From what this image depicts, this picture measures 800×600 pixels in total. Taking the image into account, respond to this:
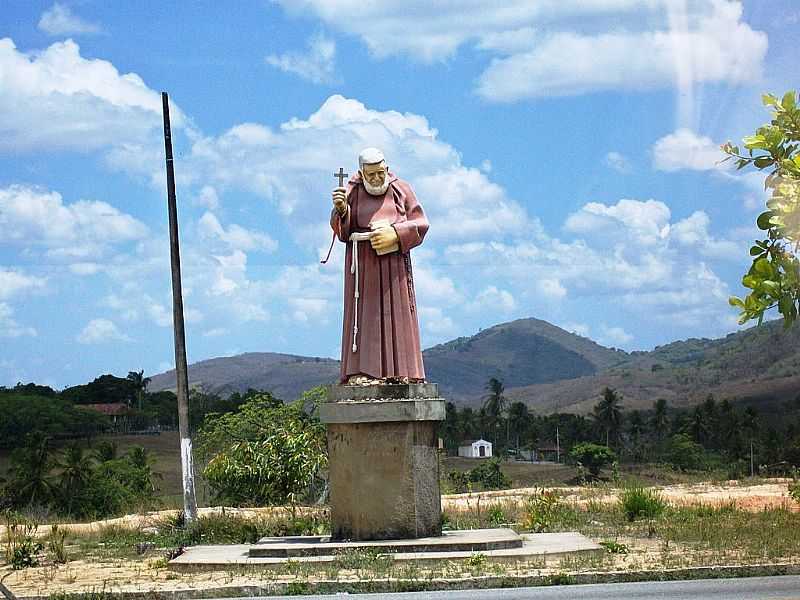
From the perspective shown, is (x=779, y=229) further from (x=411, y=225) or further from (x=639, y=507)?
(x=639, y=507)

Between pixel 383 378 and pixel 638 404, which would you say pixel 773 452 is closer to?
pixel 383 378

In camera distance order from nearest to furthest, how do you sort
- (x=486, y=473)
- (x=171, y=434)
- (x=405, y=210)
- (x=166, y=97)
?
1. (x=405, y=210)
2. (x=166, y=97)
3. (x=486, y=473)
4. (x=171, y=434)

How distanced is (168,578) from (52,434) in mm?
67227

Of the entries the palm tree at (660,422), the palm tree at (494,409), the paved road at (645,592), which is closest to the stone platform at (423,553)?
the paved road at (645,592)

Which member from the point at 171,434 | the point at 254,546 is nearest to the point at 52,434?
the point at 171,434

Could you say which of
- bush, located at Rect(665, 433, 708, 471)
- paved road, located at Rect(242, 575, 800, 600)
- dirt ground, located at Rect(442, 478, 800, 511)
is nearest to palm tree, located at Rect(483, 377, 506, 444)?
bush, located at Rect(665, 433, 708, 471)

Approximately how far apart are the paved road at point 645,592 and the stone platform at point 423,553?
1.53 m

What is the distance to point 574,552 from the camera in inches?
529

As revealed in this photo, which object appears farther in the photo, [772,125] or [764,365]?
[764,365]

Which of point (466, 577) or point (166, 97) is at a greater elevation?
point (166, 97)

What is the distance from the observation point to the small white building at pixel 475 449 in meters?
92.1

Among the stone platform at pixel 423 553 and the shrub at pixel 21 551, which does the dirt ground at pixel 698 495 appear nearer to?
the stone platform at pixel 423 553

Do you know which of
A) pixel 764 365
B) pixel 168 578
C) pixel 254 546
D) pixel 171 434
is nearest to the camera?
pixel 168 578

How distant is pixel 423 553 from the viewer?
13.4m
